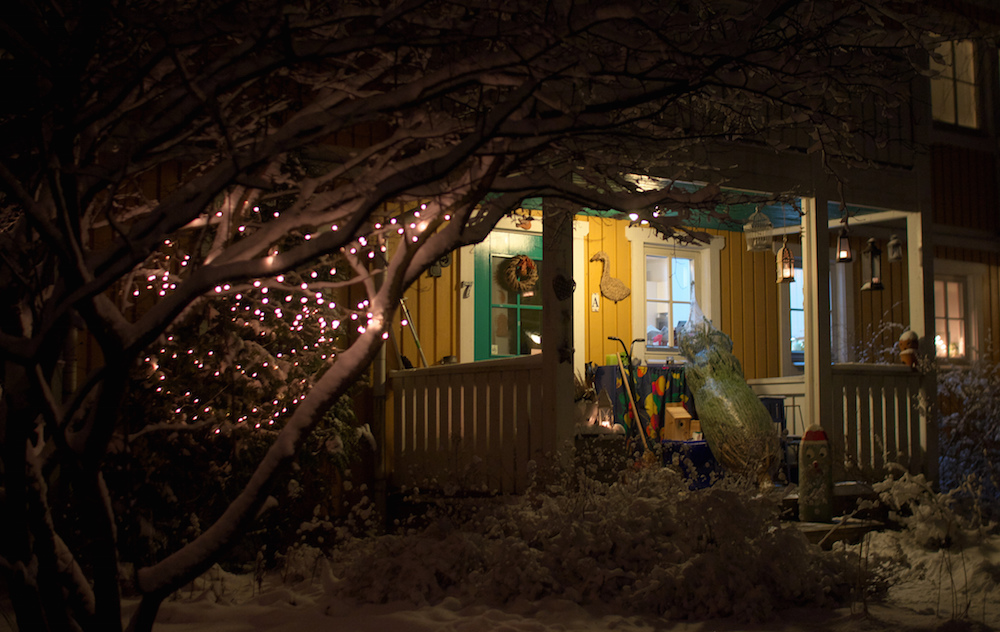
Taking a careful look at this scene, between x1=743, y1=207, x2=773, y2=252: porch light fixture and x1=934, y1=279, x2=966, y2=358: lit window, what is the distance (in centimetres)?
413

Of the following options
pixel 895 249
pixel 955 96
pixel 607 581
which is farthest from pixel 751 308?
pixel 607 581

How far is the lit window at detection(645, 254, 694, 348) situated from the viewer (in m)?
9.55

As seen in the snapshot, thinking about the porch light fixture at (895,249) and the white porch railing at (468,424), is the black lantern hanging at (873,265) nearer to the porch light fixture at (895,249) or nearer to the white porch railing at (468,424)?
the porch light fixture at (895,249)

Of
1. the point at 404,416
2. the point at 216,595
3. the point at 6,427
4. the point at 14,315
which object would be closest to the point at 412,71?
the point at 14,315

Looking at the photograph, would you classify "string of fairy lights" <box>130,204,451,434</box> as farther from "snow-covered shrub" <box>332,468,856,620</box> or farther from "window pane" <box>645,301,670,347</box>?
"window pane" <box>645,301,670,347</box>

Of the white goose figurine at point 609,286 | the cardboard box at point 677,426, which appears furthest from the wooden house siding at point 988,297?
the cardboard box at point 677,426

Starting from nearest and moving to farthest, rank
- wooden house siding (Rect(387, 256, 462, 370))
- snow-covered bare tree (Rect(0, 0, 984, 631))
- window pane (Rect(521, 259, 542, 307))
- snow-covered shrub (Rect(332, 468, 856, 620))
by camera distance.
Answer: snow-covered bare tree (Rect(0, 0, 984, 631)) → snow-covered shrub (Rect(332, 468, 856, 620)) → wooden house siding (Rect(387, 256, 462, 370)) → window pane (Rect(521, 259, 542, 307))

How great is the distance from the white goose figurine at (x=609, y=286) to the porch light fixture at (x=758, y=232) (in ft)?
4.66

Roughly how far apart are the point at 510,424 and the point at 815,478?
2455 millimetres

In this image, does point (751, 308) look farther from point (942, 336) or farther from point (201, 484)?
point (201, 484)

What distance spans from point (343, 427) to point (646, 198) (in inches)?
143

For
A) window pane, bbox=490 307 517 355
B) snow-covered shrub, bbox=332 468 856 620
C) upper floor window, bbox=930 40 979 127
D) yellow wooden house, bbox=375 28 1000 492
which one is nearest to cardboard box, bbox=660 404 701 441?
yellow wooden house, bbox=375 28 1000 492

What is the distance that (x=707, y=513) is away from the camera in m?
4.72

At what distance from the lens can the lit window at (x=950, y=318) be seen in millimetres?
11453
